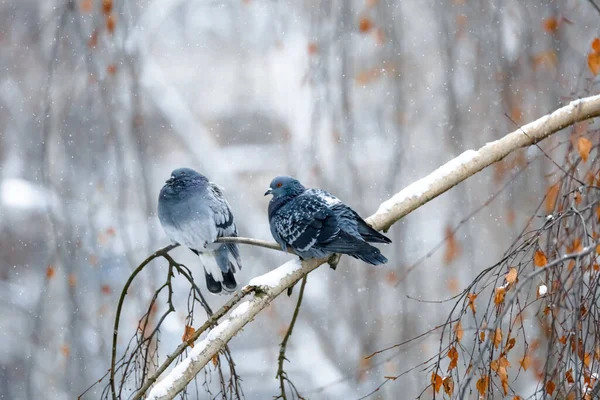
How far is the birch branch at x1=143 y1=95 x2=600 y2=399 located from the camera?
4.89ft

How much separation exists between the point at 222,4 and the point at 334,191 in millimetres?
1223

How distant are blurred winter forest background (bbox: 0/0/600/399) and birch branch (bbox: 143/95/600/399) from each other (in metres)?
1.30

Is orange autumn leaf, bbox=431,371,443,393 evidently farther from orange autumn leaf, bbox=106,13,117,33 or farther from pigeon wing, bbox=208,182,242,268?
orange autumn leaf, bbox=106,13,117,33

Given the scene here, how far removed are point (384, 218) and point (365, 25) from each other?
1969 mm

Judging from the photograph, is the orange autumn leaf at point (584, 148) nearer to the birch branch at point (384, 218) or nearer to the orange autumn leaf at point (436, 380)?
the birch branch at point (384, 218)

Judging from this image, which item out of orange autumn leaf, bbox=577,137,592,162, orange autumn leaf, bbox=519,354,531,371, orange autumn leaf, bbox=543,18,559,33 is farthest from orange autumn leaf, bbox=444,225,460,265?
orange autumn leaf, bbox=577,137,592,162

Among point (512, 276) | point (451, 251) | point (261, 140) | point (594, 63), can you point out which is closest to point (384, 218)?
point (512, 276)

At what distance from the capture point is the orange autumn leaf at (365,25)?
11.8 ft

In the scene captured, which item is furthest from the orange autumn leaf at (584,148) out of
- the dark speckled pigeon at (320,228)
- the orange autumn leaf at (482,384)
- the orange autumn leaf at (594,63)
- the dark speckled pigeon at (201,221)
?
the dark speckled pigeon at (201,221)

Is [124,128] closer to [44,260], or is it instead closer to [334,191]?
[44,260]

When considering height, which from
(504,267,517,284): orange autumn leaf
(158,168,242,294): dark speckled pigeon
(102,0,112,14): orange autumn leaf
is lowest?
(504,267,517,284): orange autumn leaf

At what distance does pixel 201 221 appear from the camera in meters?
2.15

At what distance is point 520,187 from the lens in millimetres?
3611

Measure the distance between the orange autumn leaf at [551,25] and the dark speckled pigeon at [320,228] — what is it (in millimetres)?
1734
